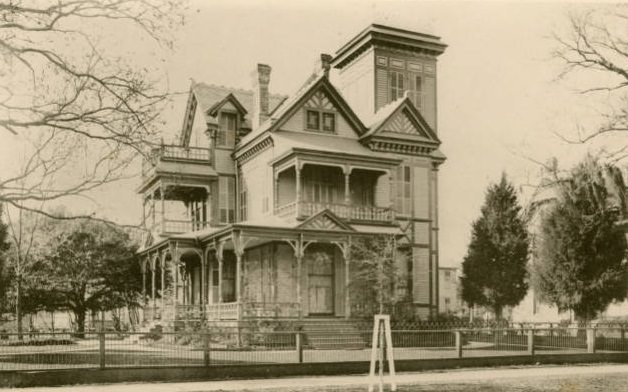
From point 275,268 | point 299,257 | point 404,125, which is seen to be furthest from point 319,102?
point 299,257

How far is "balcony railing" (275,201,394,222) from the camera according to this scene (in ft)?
99.0

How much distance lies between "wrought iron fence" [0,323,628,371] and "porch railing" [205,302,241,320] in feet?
3.23

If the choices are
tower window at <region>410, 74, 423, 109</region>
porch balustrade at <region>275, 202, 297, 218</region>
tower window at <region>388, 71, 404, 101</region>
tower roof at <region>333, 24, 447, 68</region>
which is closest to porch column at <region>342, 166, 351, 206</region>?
porch balustrade at <region>275, 202, 297, 218</region>

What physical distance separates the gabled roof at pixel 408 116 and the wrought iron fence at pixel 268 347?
9.91 m

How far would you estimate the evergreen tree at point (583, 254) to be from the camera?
33.1m

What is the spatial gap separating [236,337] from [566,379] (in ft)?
41.2

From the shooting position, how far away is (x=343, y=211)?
3134 cm

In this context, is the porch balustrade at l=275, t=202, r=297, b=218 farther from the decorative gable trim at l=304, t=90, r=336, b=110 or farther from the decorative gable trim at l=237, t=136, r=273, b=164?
the decorative gable trim at l=304, t=90, r=336, b=110

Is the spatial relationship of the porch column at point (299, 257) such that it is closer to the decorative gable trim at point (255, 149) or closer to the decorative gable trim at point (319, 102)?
the decorative gable trim at point (255, 149)

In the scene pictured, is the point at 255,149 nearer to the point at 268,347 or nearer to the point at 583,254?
the point at 268,347

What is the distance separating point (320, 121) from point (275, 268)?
7189mm

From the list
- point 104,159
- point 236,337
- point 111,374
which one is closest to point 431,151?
point 236,337

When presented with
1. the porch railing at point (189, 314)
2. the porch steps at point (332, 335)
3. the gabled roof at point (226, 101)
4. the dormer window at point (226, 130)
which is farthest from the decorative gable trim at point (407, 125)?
the porch railing at point (189, 314)

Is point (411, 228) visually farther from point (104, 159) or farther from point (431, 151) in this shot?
point (104, 159)
